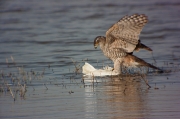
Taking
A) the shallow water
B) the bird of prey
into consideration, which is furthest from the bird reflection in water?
the bird of prey

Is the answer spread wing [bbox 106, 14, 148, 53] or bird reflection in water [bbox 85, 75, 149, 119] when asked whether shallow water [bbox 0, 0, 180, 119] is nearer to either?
bird reflection in water [bbox 85, 75, 149, 119]

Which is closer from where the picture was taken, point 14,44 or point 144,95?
point 144,95

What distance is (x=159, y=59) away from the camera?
12.8 meters

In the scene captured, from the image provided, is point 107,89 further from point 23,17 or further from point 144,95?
point 23,17

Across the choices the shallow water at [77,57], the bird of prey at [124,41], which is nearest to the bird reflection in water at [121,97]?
the shallow water at [77,57]

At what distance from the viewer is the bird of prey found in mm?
10894

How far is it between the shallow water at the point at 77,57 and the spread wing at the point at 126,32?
31.2 inches

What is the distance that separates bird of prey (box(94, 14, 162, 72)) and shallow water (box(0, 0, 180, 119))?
742 millimetres

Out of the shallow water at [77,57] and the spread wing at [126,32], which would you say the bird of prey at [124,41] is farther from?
the shallow water at [77,57]

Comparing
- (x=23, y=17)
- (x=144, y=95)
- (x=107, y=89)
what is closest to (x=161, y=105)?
(x=144, y=95)

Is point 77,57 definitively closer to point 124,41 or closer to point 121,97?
point 124,41

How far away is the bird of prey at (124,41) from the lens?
35.7 feet

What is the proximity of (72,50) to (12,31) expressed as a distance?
12.8 feet

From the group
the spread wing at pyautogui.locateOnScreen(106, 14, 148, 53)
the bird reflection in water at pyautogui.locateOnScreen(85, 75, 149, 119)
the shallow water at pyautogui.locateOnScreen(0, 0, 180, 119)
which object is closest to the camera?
the bird reflection in water at pyautogui.locateOnScreen(85, 75, 149, 119)
